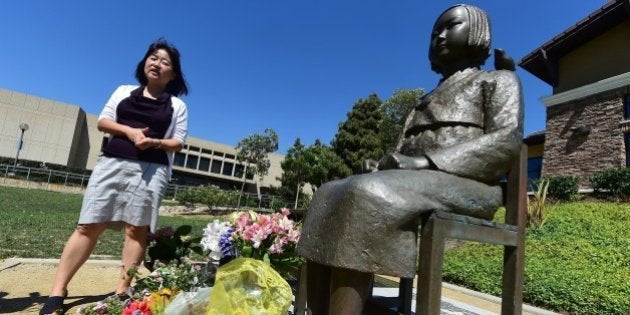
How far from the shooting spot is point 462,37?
7.96 ft

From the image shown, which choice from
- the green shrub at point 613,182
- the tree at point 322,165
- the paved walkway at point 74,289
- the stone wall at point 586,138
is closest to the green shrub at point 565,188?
the green shrub at point 613,182

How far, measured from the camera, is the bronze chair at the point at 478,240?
1691mm

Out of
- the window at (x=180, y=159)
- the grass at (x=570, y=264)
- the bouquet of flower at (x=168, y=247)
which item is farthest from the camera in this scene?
the window at (x=180, y=159)

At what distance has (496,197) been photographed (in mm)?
2115

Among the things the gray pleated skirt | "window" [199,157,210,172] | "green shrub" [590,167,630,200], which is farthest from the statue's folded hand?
"window" [199,157,210,172]

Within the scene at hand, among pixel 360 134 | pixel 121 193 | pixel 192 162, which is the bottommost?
pixel 121 193

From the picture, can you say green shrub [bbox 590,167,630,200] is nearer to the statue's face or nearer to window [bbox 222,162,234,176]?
the statue's face

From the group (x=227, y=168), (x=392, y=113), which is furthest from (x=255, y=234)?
(x=227, y=168)

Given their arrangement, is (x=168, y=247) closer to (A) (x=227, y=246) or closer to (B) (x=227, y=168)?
(A) (x=227, y=246)

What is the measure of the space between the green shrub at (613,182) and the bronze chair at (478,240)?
12.9 meters

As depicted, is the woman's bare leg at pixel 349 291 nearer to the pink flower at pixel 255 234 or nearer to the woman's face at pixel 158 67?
the pink flower at pixel 255 234

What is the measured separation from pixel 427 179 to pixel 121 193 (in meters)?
2.12

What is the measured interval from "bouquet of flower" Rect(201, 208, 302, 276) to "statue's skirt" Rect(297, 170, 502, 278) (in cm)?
95

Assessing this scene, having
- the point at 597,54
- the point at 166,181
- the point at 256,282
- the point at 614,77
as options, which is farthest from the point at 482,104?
the point at 597,54
